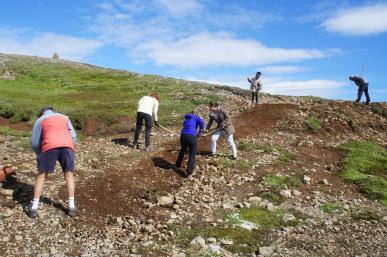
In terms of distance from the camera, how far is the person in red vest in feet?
37.2

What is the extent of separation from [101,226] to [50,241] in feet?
4.85

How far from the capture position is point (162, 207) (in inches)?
531

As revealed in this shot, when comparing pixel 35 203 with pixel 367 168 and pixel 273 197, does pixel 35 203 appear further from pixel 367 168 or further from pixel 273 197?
pixel 367 168

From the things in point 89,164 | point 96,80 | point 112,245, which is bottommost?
point 112,245

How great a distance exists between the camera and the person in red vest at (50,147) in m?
11.3

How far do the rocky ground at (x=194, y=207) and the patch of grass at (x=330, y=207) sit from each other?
0.11 ft

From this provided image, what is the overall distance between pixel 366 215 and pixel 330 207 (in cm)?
115

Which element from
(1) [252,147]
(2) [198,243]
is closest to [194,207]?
(2) [198,243]

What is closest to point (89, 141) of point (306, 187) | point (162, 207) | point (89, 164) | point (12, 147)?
point (12, 147)

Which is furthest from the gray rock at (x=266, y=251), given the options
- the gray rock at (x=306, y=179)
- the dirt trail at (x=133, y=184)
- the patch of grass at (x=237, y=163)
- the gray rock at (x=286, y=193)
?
the patch of grass at (x=237, y=163)

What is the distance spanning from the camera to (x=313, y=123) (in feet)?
84.4

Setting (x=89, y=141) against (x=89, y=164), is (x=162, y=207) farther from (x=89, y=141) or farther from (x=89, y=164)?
(x=89, y=141)

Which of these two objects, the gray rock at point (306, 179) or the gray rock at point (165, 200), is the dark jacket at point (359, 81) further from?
the gray rock at point (165, 200)

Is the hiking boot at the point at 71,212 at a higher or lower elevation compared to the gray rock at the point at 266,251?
higher
